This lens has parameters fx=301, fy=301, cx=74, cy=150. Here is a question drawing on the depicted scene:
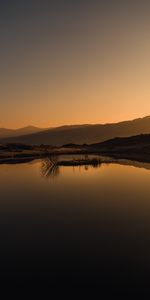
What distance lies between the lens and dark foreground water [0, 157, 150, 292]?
33.8 feet

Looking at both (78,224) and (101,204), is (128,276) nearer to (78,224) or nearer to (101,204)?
(78,224)

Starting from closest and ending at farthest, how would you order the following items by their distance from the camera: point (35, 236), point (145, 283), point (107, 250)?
1. point (145, 283)
2. point (107, 250)
3. point (35, 236)

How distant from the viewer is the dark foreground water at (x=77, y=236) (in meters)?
10.3

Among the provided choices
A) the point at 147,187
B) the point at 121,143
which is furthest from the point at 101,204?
the point at 121,143

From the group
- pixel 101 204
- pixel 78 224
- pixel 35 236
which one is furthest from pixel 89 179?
pixel 35 236

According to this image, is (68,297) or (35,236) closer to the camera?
(68,297)

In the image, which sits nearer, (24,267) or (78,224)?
(24,267)

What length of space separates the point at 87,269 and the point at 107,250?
1.80 meters

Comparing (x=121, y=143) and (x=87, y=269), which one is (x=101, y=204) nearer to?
(x=87, y=269)

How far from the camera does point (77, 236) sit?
45.4 ft

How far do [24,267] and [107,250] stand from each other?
3.39m

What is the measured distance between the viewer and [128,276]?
33.1 ft

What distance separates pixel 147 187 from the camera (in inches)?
1035

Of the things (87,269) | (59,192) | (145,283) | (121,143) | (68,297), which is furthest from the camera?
(121,143)
